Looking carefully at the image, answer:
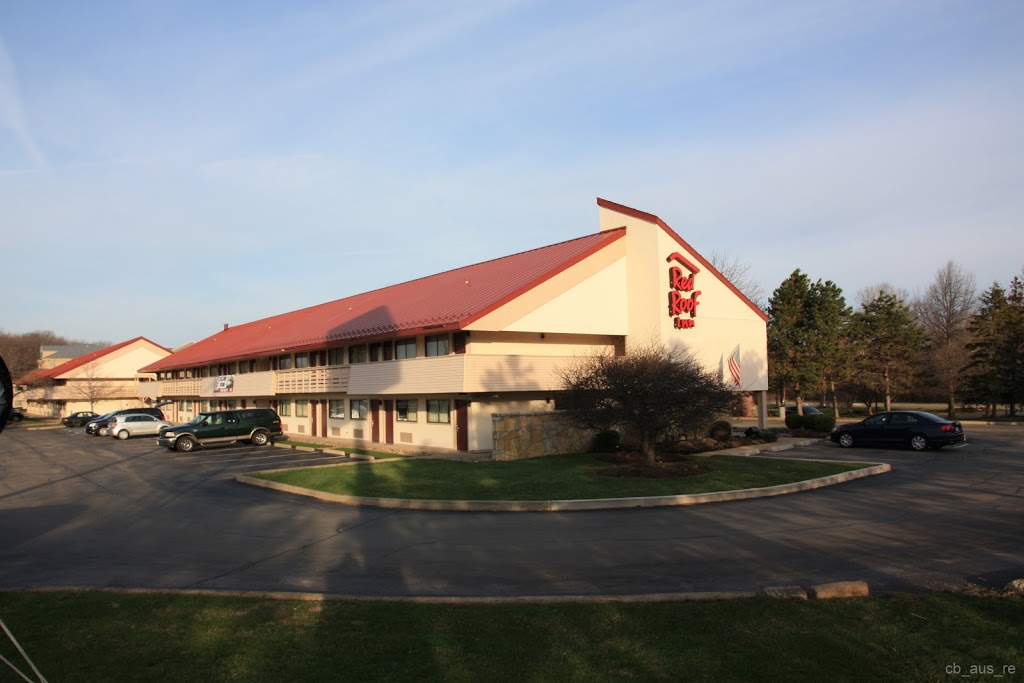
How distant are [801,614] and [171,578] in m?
7.74

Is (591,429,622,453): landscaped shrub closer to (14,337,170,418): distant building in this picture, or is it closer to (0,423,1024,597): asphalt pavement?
(0,423,1024,597): asphalt pavement

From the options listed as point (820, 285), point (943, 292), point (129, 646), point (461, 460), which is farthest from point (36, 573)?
point (943, 292)

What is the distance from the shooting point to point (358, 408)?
34250 millimetres

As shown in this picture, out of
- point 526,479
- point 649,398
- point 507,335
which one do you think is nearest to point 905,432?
point 649,398

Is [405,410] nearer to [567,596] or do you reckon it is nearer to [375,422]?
[375,422]

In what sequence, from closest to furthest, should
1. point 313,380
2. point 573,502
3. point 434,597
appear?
point 434,597 → point 573,502 → point 313,380

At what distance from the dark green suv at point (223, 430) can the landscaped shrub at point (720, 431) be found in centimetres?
2043

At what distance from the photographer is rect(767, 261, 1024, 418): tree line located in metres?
47.5

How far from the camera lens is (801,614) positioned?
7.01 metres

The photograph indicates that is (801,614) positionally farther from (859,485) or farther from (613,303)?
(613,303)

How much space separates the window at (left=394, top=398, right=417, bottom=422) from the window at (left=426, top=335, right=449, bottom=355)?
7.97ft

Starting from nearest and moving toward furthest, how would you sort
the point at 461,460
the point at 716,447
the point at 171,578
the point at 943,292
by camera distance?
the point at 171,578
the point at 461,460
the point at 716,447
the point at 943,292

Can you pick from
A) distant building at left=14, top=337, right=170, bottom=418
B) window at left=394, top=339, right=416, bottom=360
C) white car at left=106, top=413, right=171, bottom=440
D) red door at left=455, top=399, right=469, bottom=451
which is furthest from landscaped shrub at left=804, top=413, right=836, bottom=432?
distant building at left=14, top=337, right=170, bottom=418

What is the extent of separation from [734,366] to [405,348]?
15412 millimetres
